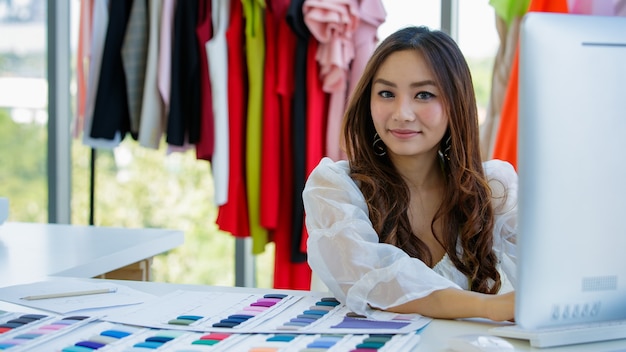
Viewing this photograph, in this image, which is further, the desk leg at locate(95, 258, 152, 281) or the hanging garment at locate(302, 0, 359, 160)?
the hanging garment at locate(302, 0, 359, 160)

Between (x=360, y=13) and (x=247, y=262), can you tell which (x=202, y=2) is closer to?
(x=360, y=13)

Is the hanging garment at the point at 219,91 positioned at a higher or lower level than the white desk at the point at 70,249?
higher

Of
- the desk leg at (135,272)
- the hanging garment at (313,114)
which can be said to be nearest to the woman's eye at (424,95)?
the desk leg at (135,272)

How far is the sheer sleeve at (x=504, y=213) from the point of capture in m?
1.95

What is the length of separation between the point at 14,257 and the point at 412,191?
96 cm

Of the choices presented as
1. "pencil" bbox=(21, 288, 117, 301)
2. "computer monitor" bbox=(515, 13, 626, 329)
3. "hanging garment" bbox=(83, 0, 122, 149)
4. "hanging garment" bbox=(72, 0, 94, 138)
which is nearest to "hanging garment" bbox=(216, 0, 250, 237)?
"hanging garment" bbox=(83, 0, 122, 149)

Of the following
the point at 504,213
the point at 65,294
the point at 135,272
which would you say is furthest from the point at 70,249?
the point at 504,213

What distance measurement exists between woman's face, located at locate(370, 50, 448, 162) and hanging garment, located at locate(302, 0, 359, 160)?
1.15 meters

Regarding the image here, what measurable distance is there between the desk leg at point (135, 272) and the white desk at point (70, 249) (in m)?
0.05

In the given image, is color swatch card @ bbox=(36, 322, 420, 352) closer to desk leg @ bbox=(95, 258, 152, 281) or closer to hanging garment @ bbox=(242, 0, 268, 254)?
desk leg @ bbox=(95, 258, 152, 281)

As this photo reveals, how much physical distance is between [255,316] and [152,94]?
6.69ft

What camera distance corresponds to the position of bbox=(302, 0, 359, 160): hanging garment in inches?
122

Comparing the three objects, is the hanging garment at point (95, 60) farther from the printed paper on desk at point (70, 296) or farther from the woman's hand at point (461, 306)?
the woman's hand at point (461, 306)

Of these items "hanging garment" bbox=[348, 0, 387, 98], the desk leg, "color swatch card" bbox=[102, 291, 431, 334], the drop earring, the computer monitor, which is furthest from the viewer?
A: "hanging garment" bbox=[348, 0, 387, 98]
